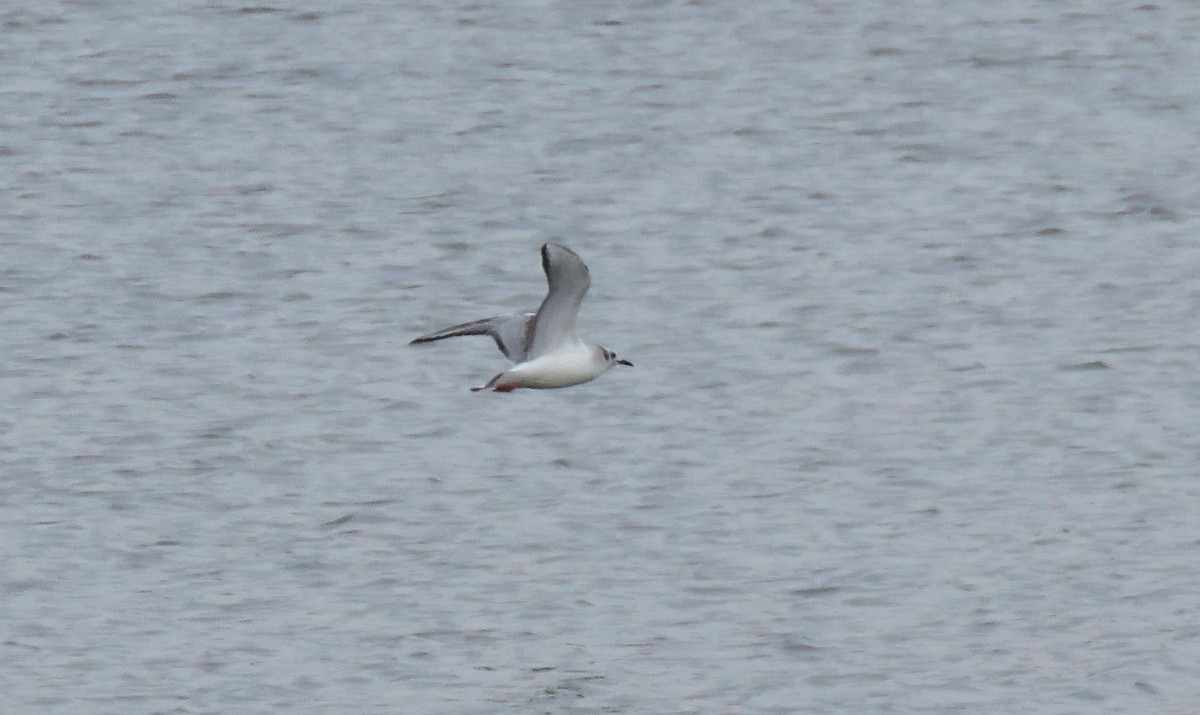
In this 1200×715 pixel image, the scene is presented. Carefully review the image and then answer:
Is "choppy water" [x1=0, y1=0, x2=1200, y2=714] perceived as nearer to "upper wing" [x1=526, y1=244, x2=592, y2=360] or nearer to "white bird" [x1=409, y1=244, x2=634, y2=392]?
"white bird" [x1=409, y1=244, x2=634, y2=392]

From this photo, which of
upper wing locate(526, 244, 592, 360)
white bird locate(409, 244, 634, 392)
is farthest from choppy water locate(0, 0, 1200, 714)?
upper wing locate(526, 244, 592, 360)

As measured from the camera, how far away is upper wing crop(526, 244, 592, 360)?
1236cm

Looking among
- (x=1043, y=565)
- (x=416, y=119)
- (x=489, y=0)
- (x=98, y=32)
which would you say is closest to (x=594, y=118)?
(x=416, y=119)

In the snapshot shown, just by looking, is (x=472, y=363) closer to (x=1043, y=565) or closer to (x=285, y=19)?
(x=1043, y=565)

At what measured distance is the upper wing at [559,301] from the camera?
40.5ft

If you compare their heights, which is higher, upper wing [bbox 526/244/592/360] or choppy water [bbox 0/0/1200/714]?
upper wing [bbox 526/244/592/360]

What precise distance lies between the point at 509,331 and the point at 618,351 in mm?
6012

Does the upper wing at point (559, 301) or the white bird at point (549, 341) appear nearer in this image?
the upper wing at point (559, 301)

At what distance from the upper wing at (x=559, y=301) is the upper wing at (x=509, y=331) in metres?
0.09

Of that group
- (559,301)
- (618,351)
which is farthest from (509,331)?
(618,351)

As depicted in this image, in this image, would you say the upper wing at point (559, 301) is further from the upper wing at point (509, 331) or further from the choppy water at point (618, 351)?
the choppy water at point (618, 351)

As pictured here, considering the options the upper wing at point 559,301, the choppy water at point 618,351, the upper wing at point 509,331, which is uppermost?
the upper wing at point 559,301

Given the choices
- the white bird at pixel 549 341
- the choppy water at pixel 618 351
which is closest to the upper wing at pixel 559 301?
the white bird at pixel 549 341

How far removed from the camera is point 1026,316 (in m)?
21.0
